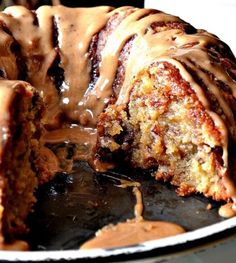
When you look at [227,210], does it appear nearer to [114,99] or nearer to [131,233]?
[131,233]

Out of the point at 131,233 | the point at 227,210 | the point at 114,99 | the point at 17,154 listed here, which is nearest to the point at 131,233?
the point at 131,233

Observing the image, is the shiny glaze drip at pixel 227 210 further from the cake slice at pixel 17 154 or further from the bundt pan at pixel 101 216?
the cake slice at pixel 17 154

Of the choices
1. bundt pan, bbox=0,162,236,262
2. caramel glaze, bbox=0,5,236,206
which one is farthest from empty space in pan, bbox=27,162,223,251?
caramel glaze, bbox=0,5,236,206

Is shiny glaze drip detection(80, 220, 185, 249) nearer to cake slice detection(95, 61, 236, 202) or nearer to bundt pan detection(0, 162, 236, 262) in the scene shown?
bundt pan detection(0, 162, 236, 262)

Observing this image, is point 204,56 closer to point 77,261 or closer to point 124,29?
point 124,29

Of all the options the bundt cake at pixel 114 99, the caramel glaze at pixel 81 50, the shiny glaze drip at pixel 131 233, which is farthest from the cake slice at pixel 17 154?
the caramel glaze at pixel 81 50

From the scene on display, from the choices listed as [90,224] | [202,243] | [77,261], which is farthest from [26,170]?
[202,243]
